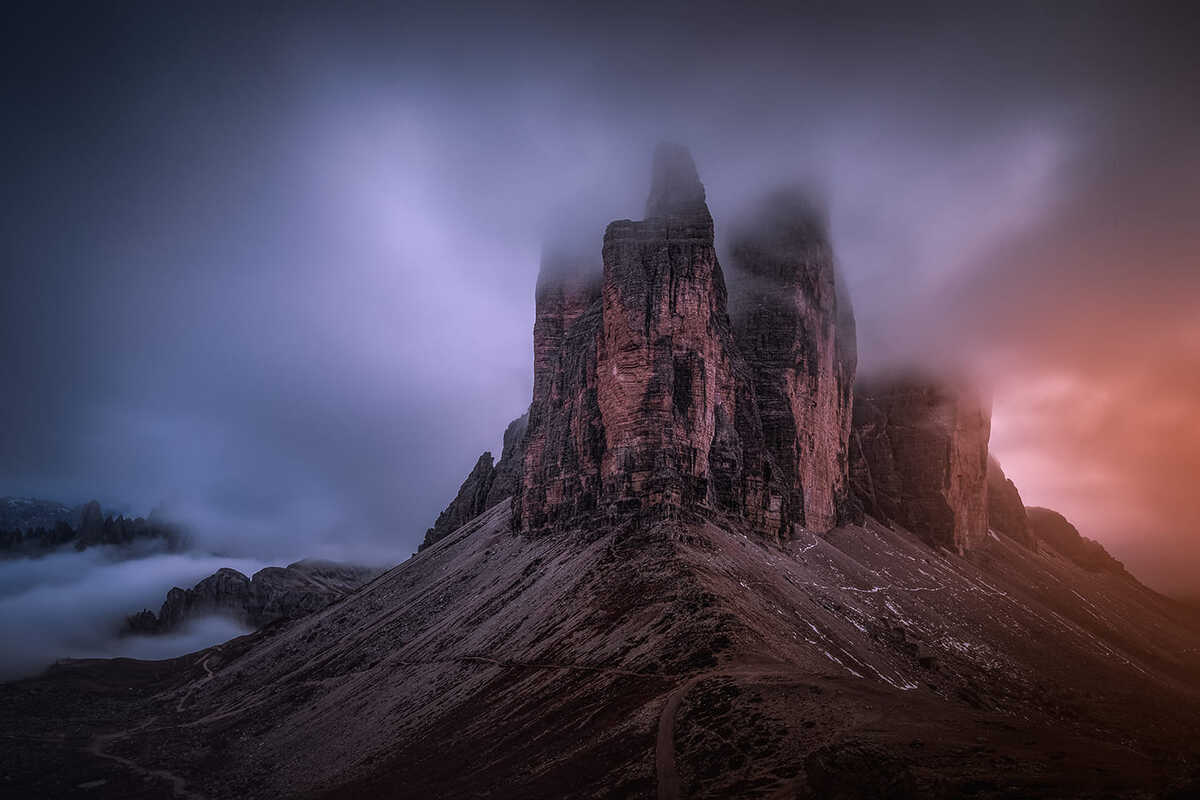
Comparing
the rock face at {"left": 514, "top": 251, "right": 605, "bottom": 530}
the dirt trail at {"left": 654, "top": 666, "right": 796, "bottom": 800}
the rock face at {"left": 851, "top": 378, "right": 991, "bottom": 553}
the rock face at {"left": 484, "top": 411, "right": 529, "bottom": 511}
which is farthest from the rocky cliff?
the rock face at {"left": 851, "top": 378, "right": 991, "bottom": 553}

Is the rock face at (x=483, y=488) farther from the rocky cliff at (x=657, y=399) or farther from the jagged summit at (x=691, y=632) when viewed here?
the rocky cliff at (x=657, y=399)

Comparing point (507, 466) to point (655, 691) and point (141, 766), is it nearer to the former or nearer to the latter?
point (141, 766)

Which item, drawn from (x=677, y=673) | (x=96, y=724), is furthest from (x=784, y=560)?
(x=96, y=724)

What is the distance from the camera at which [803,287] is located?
464ft

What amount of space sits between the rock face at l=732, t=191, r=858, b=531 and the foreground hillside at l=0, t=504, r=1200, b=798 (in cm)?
→ 1390

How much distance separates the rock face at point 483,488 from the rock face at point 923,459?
8350cm

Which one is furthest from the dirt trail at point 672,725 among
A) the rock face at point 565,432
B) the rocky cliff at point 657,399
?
the rock face at point 565,432

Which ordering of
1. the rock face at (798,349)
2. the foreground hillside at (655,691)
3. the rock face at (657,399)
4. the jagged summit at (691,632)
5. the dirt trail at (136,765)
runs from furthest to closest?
the rock face at (798,349), the rock face at (657,399), the dirt trail at (136,765), the jagged summit at (691,632), the foreground hillside at (655,691)

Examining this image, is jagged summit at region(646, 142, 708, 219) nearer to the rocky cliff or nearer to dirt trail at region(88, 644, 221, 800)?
the rocky cliff

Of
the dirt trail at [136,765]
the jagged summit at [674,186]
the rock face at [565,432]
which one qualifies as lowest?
the dirt trail at [136,765]

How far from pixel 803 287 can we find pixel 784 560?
228 ft

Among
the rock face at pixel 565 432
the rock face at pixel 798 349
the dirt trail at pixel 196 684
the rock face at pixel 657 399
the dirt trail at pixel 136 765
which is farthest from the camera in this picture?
the rock face at pixel 798 349

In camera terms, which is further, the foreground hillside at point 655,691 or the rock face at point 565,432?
the rock face at point 565,432

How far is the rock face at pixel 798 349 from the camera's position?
5025 inches
